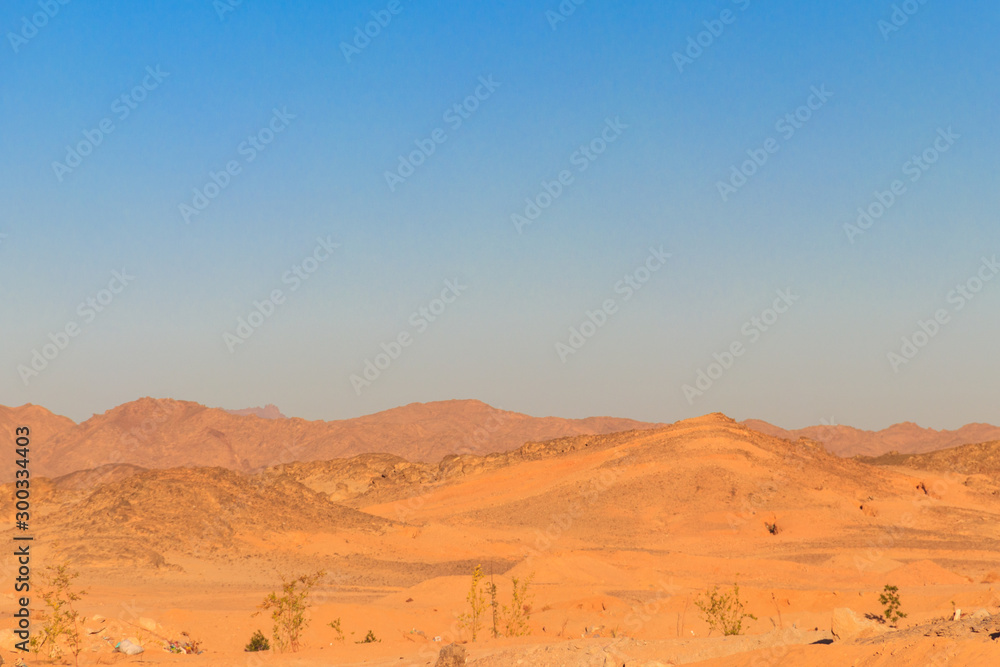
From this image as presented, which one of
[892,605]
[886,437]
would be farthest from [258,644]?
[886,437]

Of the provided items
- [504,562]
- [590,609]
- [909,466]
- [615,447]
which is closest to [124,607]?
[590,609]

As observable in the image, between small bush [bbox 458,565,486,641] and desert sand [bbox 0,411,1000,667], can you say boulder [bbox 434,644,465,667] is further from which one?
small bush [bbox 458,565,486,641]

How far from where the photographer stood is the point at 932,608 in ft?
59.0

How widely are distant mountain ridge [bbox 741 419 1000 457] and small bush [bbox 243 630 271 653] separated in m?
110

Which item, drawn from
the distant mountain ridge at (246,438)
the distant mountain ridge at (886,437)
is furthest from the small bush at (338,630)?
the distant mountain ridge at (886,437)

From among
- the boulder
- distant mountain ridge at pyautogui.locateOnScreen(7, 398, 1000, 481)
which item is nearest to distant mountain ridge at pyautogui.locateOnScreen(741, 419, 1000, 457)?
distant mountain ridge at pyautogui.locateOnScreen(7, 398, 1000, 481)

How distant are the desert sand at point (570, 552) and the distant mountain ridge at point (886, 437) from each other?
6053cm

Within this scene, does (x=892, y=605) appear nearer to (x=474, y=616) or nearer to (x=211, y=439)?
(x=474, y=616)

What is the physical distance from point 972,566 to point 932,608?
585 inches

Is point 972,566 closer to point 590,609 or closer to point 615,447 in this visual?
point 590,609

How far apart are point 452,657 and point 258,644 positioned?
5.73 m

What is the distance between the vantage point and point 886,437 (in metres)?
129

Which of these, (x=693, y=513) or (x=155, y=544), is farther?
(x=693, y=513)

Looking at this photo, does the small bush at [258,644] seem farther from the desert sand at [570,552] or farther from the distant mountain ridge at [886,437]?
the distant mountain ridge at [886,437]
